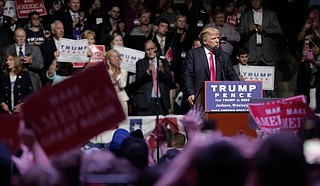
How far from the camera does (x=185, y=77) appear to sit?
533 inches

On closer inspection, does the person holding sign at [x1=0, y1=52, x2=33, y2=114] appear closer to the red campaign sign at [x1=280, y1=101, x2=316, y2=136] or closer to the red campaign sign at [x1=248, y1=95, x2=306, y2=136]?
the red campaign sign at [x1=248, y1=95, x2=306, y2=136]

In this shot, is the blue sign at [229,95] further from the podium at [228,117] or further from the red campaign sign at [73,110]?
the red campaign sign at [73,110]

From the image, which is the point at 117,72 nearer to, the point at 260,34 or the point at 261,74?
the point at 261,74

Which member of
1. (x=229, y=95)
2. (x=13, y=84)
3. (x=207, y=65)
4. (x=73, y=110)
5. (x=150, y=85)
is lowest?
(x=150, y=85)

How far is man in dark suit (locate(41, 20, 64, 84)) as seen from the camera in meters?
15.5

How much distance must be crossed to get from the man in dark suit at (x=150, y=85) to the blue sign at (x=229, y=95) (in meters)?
2.78

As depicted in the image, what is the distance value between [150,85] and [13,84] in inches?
81.8

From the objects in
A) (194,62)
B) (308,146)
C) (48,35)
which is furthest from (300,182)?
(48,35)

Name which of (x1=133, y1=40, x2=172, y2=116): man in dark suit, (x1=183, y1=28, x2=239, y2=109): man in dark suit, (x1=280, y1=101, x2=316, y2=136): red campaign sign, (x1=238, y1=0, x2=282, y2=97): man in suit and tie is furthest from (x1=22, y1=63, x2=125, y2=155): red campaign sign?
(x1=238, y1=0, x2=282, y2=97): man in suit and tie

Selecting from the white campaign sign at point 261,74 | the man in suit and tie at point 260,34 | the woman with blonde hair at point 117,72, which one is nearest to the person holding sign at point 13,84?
the woman with blonde hair at point 117,72

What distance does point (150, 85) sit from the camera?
49.8 ft

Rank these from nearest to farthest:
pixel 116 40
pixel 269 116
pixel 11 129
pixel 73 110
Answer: pixel 73 110 → pixel 11 129 → pixel 269 116 → pixel 116 40

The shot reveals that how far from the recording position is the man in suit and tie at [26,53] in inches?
601

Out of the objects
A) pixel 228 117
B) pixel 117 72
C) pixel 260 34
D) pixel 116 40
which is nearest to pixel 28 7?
pixel 116 40
